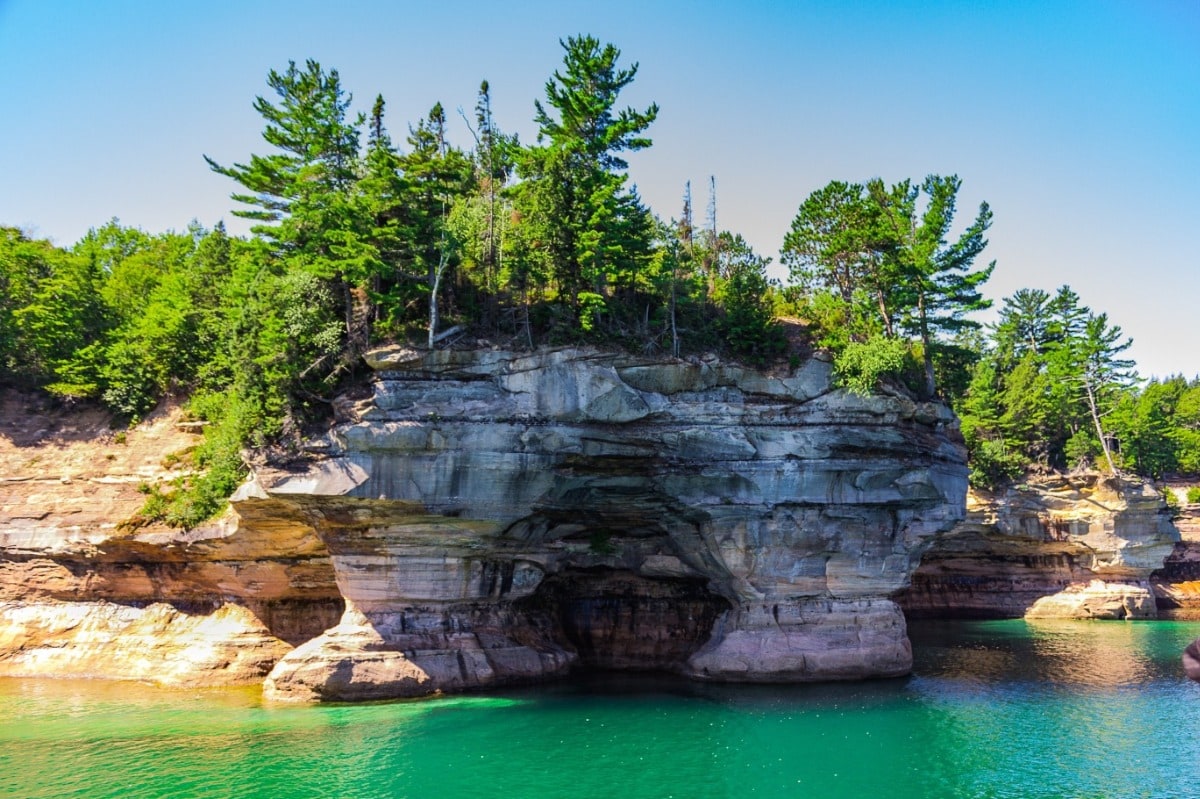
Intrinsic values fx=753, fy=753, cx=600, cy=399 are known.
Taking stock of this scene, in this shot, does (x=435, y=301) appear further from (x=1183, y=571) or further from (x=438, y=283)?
(x=1183, y=571)

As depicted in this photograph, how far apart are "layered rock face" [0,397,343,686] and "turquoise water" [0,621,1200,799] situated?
1.43m

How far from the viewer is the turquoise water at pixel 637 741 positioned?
1684 centimetres

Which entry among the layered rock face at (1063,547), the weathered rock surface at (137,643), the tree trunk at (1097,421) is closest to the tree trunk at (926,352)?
the layered rock face at (1063,547)

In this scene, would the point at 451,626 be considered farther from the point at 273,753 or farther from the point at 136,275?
the point at 136,275

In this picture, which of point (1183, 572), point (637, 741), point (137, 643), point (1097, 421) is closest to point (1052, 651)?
point (1097, 421)

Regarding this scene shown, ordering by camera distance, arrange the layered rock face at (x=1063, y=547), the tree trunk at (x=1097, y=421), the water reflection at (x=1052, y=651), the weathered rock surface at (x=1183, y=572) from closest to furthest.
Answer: the water reflection at (x=1052, y=651) < the layered rock face at (x=1063, y=547) < the tree trunk at (x=1097, y=421) < the weathered rock surface at (x=1183, y=572)

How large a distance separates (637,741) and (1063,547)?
114 ft

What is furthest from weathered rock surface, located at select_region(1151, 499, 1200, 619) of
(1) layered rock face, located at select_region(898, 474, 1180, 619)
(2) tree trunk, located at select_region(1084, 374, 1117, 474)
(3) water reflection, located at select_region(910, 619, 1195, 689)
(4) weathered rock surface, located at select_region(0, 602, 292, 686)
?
(4) weathered rock surface, located at select_region(0, 602, 292, 686)

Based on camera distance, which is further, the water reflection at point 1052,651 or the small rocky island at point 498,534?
the water reflection at point 1052,651

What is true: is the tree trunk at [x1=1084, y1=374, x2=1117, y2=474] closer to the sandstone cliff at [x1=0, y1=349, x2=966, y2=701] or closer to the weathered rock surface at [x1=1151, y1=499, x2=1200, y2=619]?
the weathered rock surface at [x1=1151, y1=499, x2=1200, y2=619]

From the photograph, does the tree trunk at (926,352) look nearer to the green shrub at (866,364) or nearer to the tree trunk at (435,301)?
the green shrub at (866,364)

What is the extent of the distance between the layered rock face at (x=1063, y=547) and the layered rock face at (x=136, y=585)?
33.5 meters

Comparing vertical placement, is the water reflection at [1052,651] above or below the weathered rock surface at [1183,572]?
below

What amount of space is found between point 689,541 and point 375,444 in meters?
12.1
